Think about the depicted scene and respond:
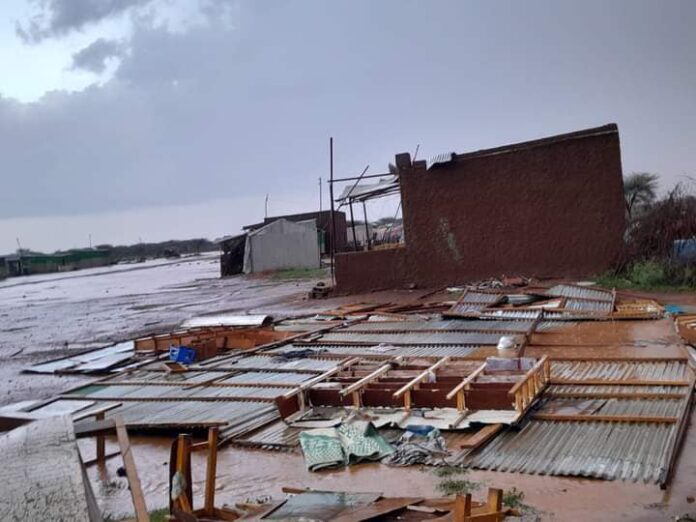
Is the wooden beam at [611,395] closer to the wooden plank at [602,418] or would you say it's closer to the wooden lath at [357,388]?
the wooden plank at [602,418]

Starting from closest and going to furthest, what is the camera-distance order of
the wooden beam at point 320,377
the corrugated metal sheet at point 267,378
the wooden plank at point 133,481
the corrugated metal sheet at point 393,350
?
the wooden plank at point 133,481 < the wooden beam at point 320,377 < the corrugated metal sheet at point 267,378 < the corrugated metal sheet at point 393,350

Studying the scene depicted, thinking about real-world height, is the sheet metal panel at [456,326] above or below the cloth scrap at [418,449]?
above

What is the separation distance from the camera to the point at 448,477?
564 centimetres

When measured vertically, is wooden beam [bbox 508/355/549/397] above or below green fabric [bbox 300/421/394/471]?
above

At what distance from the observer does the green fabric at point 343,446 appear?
627 cm

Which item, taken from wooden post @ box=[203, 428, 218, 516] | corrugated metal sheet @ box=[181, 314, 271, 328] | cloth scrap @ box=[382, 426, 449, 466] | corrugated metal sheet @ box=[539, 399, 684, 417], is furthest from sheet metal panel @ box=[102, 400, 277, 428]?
corrugated metal sheet @ box=[181, 314, 271, 328]

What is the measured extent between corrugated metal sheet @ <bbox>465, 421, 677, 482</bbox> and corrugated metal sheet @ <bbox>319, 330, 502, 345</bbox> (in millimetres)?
4781

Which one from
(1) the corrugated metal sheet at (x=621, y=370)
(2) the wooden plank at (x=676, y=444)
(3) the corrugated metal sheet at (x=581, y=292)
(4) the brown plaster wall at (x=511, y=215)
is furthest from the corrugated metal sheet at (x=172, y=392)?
(4) the brown plaster wall at (x=511, y=215)

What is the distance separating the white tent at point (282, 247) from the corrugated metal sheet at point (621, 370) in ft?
100

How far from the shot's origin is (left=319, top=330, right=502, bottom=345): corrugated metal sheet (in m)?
11.6

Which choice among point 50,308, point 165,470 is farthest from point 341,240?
point 165,470

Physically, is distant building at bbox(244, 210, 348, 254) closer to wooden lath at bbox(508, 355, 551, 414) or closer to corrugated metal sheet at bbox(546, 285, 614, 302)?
corrugated metal sheet at bbox(546, 285, 614, 302)

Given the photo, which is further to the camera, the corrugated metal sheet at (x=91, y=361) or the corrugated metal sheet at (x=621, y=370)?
the corrugated metal sheet at (x=91, y=361)

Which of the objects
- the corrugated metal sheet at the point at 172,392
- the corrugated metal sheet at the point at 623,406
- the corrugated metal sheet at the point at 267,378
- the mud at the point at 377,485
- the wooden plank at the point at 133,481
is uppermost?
the wooden plank at the point at 133,481
